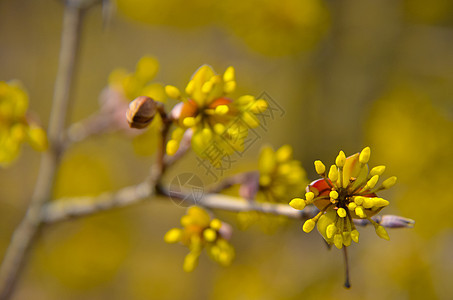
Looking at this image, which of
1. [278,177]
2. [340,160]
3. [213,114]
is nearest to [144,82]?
[213,114]

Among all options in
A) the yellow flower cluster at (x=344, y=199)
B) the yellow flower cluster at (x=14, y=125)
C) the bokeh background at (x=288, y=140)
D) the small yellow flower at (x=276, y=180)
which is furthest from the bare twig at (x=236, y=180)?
the bokeh background at (x=288, y=140)

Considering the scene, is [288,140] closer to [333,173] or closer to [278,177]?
[278,177]

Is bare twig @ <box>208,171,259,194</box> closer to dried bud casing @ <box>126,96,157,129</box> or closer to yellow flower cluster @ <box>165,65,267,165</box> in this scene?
yellow flower cluster @ <box>165,65,267,165</box>

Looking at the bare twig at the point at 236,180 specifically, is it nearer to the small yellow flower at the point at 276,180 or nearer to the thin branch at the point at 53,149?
the small yellow flower at the point at 276,180

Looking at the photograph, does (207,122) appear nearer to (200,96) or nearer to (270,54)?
(200,96)

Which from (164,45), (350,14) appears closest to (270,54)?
(350,14)
